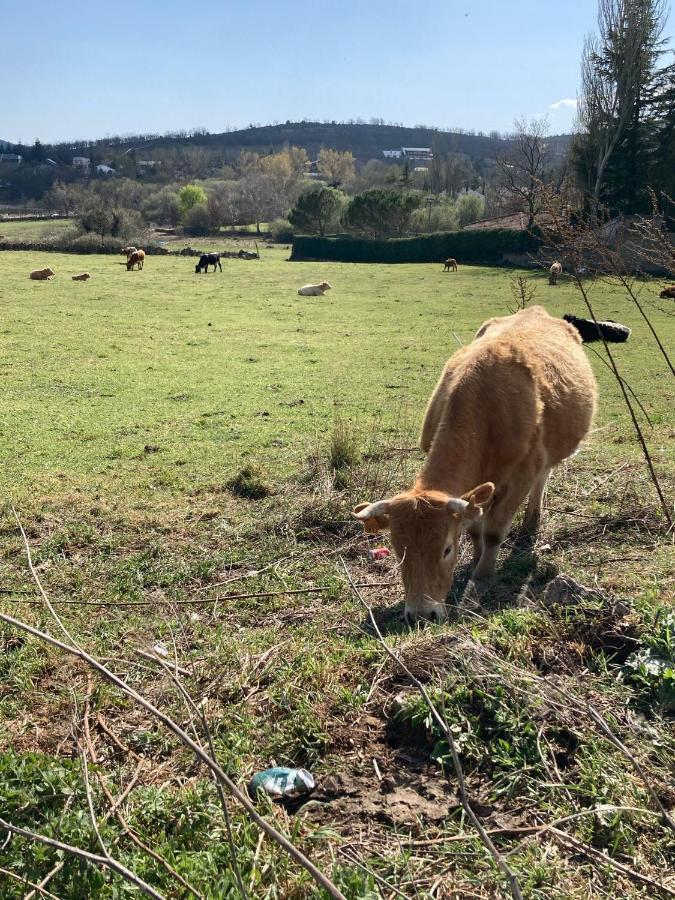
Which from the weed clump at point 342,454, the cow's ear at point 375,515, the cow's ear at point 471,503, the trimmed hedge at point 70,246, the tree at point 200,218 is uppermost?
the tree at point 200,218

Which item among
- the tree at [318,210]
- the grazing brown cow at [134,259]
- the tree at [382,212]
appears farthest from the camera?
the tree at [318,210]

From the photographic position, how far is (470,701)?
3.13m

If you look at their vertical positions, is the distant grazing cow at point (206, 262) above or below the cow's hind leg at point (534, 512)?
above

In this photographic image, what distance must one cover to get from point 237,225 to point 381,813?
3639 inches

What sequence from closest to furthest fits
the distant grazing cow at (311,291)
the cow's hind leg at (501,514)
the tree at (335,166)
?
the cow's hind leg at (501,514) → the distant grazing cow at (311,291) → the tree at (335,166)

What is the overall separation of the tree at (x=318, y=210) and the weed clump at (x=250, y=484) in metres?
67.1

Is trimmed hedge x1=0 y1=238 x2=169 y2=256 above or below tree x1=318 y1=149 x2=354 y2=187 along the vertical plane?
below

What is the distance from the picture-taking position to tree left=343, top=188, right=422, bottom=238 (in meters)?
62.8

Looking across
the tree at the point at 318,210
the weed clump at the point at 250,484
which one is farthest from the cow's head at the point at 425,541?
the tree at the point at 318,210

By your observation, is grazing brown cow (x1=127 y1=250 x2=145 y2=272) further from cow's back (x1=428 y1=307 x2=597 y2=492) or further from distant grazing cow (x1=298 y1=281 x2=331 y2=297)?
cow's back (x1=428 y1=307 x2=597 y2=492)

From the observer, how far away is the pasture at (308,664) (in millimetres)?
2508

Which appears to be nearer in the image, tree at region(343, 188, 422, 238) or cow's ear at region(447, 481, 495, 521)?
cow's ear at region(447, 481, 495, 521)

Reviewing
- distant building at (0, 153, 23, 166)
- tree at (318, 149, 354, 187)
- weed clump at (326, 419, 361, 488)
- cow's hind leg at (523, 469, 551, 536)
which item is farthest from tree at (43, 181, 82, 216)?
cow's hind leg at (523, 469, 551, 536)

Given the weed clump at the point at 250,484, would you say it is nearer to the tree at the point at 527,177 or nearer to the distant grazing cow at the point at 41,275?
the tree at the point at 527,177
